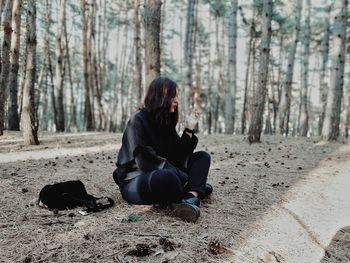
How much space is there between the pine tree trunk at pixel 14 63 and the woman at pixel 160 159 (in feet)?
29.7

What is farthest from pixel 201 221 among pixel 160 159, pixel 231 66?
pixel 231 66

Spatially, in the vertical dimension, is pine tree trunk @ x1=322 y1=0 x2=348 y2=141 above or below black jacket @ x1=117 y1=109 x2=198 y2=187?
above

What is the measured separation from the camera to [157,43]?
7.38 m

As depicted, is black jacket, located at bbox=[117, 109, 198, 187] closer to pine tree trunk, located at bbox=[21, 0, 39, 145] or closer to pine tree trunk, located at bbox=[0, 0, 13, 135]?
pine tree trunk, located at bbox=[21, 0, 39, 145]

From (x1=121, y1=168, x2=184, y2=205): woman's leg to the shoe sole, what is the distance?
14 cm

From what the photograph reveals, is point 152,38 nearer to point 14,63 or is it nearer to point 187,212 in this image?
point 187,212

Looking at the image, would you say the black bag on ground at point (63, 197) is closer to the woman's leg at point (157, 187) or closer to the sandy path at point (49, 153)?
the woman's leg at point (157, 187)

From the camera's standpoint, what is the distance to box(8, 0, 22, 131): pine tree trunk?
11.4 m

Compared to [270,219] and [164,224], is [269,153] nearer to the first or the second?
[270,219]

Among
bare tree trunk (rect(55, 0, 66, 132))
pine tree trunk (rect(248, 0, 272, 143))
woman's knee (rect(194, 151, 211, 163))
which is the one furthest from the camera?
bare tree trunk (rect(55, 0, 66, 132))

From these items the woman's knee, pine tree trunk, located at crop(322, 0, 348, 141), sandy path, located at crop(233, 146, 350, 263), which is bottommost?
sandy path, located at crop(233, 146, 350, 263)

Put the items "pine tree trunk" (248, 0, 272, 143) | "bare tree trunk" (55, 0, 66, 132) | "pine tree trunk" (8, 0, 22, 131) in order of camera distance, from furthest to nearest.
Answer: "bare tree trunk" (55, 0, 66, 132), "pine tree trunk" (8, 0, 22, 131), "pine tree trunk" (248, 0, 272, 143)

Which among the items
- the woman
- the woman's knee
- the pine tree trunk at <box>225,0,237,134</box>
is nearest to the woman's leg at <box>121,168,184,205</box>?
the woman

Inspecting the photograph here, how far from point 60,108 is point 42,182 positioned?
427 inches
